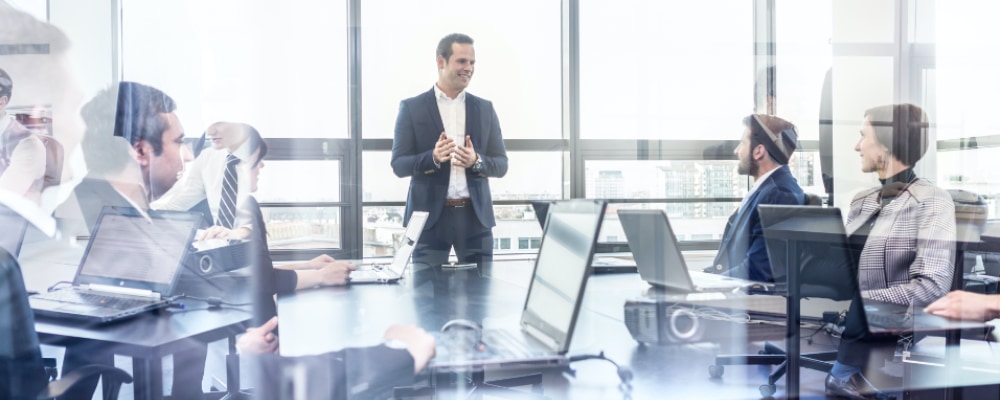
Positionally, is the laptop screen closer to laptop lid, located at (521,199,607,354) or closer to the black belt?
the black belt

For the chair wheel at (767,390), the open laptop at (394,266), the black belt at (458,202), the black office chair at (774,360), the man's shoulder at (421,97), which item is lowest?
the chair wheel at (767,390)

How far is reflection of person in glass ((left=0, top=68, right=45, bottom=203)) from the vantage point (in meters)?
1.69

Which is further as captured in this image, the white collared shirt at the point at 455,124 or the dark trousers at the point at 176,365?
the white collared shirt at the point at 455,124

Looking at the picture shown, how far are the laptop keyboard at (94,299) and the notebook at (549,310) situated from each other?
0.78 metres

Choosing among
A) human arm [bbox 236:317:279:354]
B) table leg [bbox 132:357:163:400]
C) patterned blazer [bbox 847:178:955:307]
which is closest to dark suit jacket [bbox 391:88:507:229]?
human arm [bbox 236:317:279:354]

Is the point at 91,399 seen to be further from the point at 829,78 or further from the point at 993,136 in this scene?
the point at 993,136

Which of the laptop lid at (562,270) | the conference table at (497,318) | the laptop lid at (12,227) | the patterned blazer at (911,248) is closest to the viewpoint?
the laptop lid at (562,270)

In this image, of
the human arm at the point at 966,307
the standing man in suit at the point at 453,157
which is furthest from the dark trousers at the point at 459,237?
the human arm at the point at 966,307

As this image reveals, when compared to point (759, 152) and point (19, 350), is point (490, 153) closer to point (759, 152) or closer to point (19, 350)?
point (759, 152)

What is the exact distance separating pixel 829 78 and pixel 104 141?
3.28 meters

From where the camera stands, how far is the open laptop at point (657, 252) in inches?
55.7

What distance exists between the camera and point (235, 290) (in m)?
1.64

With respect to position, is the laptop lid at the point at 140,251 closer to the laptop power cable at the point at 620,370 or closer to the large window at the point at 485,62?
the large window at the point at 485,62

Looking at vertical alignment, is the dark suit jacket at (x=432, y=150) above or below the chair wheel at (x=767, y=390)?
above
